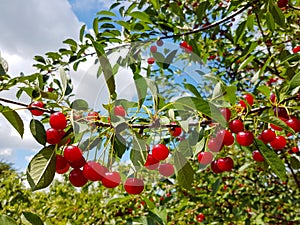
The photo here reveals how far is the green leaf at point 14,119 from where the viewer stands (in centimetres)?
88

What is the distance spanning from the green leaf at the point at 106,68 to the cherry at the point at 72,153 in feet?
0.60

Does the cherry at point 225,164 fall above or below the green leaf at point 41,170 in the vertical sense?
above

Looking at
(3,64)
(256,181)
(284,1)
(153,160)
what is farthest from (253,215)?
(3,64)

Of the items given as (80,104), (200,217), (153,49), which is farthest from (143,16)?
(200,217)

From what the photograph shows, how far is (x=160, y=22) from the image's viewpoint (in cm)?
177

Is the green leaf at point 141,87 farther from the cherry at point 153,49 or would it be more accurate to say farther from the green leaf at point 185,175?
the cherry at point 153,49

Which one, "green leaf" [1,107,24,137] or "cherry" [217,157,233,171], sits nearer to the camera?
"green leaf" [1,107,24,137]

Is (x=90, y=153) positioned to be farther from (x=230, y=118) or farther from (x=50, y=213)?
(x=50, y=213)

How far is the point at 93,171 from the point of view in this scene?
0.96 meters

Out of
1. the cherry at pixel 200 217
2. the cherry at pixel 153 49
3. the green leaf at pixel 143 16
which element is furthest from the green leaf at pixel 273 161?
the cherry at pixel 200 217

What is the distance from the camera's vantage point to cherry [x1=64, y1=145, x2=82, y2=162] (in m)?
0.91

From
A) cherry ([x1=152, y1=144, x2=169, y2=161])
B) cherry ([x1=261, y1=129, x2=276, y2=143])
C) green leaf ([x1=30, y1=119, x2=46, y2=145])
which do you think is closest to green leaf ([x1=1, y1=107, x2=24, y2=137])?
green leaf ([x1=30, y1=119, x2=46, y2=145])

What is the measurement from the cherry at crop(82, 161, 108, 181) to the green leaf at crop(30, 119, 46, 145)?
0.16 metres

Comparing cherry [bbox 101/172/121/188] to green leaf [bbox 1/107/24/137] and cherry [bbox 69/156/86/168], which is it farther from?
green leaf [bbox 1/107/24/137]
